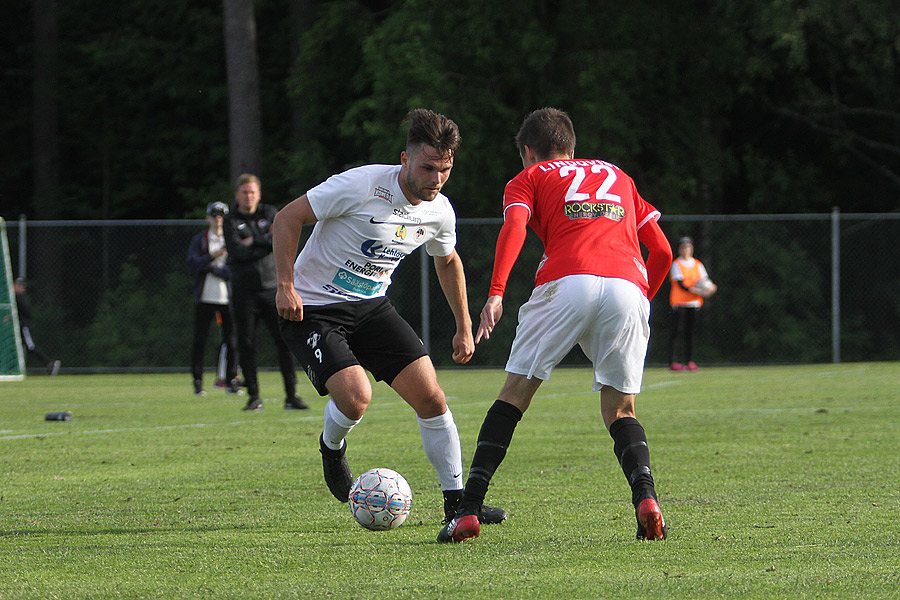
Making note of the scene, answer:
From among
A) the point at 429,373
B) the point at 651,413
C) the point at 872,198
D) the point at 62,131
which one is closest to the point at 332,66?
the point at 62,131

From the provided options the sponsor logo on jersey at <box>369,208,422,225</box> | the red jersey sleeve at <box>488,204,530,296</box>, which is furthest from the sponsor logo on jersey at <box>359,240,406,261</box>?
the red jersey sleeve at <box>488,204,530,296</box>

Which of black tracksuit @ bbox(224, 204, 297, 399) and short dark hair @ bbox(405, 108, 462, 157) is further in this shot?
black tracksuit @ bbox(224, 204, 297, 399)

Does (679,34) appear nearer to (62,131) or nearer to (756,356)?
(756,356)

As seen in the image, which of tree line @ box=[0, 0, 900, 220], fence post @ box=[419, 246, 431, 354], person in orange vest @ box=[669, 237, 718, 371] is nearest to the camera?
person in orange vest @ box=[669, 237, 718, 371]

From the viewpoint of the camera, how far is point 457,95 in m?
Result: 22.6

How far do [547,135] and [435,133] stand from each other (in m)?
0.50

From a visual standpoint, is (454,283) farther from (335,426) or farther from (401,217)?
(335,426)

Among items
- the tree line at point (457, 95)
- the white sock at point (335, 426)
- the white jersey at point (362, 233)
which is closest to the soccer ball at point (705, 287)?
the tree line at point (457, 95)

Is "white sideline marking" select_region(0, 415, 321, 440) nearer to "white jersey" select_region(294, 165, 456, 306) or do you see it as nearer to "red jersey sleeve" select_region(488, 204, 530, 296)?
"white jersey" select_region(294, 165, 456, 306)

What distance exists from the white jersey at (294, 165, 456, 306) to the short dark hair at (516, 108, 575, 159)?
56cm

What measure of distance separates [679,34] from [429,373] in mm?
19452

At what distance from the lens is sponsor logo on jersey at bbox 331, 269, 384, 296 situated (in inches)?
224

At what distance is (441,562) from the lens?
14.8ft

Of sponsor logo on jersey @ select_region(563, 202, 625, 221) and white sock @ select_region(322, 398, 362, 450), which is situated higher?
sponsor logo on jersey @ select_region(563, 202, 625, 221)
